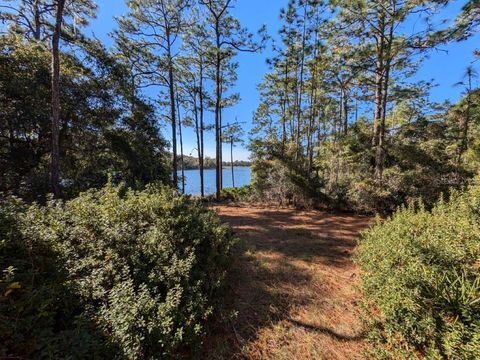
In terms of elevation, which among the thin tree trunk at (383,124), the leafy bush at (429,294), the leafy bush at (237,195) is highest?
the thin tree trunk at (383,124)

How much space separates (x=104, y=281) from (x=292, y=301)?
7.54 ft

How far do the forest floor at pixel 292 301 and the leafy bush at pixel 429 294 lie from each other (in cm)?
37

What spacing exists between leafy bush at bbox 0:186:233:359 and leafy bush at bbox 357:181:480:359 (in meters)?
1.77

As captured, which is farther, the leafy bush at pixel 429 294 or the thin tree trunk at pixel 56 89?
the thin tree trunk at pixel 56 89

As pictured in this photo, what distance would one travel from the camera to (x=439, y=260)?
235cm

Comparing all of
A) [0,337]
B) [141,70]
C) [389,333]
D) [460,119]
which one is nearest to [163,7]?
[141,70]

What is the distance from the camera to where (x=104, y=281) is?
2377 millimetres

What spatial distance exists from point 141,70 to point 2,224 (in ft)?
34.1

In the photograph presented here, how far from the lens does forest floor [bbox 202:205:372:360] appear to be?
7.47 feet

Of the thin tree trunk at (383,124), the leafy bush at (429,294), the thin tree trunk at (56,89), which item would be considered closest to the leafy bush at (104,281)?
the leafy bush at (429,294)

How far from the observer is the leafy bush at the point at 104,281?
1694mm

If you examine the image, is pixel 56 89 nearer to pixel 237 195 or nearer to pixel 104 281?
pixel 104 281

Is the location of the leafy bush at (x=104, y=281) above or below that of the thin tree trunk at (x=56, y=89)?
below

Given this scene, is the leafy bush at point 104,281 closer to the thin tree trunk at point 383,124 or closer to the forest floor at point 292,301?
the forest floor at point 292,301
